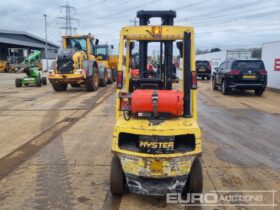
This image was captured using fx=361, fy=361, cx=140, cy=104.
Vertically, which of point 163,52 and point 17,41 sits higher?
point 17,41

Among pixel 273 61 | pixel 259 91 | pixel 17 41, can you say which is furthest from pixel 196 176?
pixel 17 41

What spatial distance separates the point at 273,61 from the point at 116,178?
1814 centimetres

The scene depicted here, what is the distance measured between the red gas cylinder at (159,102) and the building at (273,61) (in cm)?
1688

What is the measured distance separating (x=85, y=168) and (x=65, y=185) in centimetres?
76

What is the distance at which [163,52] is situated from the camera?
6.30 meters

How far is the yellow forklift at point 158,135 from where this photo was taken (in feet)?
13.9

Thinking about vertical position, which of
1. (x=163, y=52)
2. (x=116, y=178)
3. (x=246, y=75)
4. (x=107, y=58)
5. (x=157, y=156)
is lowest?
(x=116, y=178)

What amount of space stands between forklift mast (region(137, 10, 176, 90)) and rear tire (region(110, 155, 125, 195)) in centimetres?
180

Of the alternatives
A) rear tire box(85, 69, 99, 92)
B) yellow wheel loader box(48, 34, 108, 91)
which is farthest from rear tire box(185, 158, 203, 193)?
rear tire box(85, 69, 99, 92)

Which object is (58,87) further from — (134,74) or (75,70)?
(134,74)

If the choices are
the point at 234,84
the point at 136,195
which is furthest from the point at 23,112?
the point at 234,84

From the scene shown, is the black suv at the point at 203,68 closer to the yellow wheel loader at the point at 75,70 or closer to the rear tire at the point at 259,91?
the yellow wheel loader at the point at 75,70

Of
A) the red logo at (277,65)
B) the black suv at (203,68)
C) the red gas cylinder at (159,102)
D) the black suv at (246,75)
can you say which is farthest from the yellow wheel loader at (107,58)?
the red gas cylinder at (159,102)

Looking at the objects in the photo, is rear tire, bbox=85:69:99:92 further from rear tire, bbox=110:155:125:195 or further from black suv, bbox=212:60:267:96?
rear tire, bbox=110:155:125:195
